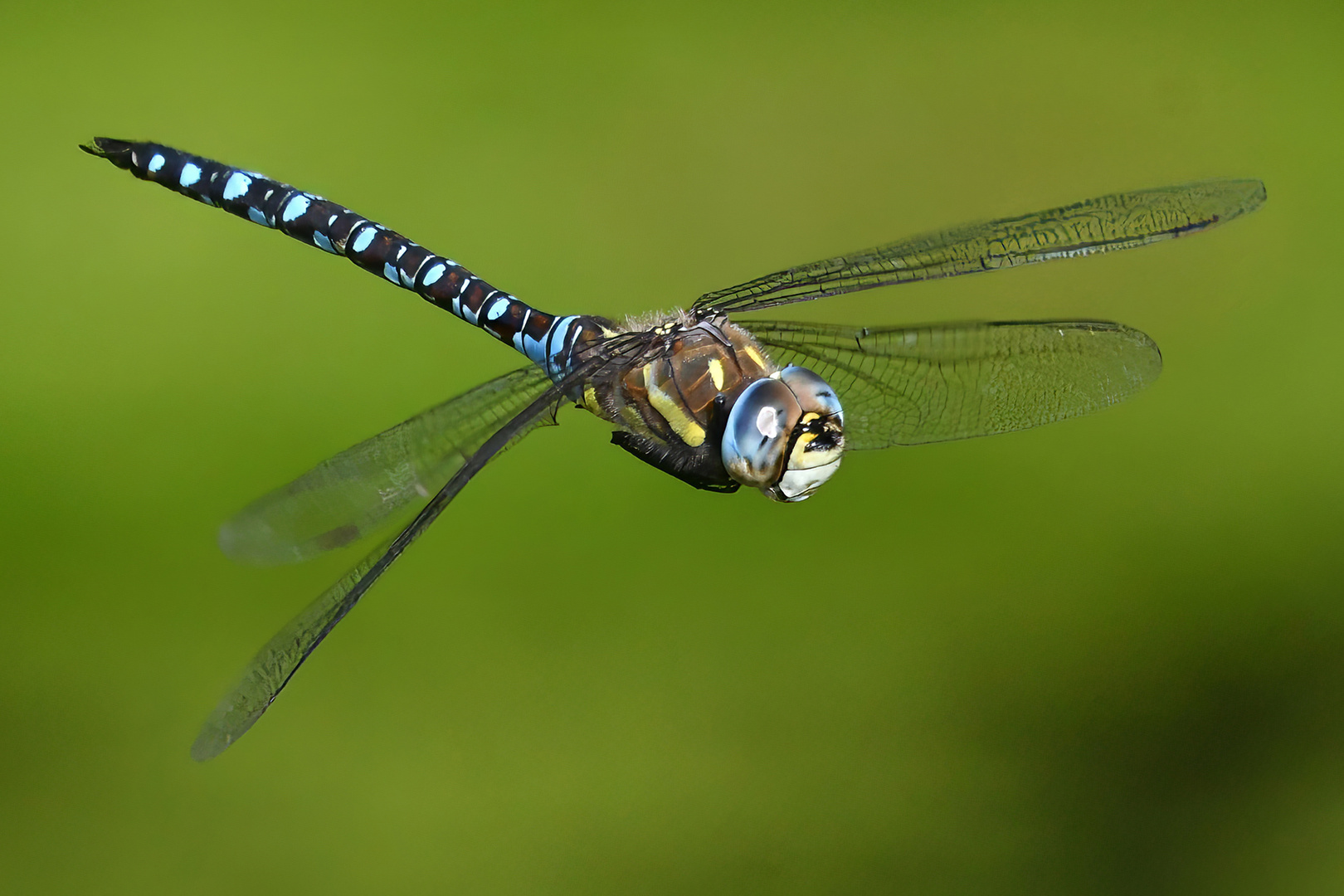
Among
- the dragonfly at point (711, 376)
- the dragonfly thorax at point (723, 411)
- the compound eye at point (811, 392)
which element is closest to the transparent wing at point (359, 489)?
the dragonfly at point (711, 376)

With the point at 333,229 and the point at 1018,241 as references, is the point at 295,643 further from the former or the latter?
the point at 1018,241

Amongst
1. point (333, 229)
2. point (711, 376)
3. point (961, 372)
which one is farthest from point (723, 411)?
point (333, 229)

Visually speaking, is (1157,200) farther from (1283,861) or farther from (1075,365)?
(1283,861)

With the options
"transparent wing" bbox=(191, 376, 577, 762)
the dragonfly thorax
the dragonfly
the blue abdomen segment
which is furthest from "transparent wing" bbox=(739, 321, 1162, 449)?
"transparent wing" bbox=(191, 376, 577, 762)

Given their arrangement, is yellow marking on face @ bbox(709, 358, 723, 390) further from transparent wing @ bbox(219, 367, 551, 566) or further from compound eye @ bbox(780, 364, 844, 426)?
transparent wing @ bbox(219, 367, 551, 566)

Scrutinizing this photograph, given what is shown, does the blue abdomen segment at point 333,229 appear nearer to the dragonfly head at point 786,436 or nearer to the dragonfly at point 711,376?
the dragonfly at point 711,376

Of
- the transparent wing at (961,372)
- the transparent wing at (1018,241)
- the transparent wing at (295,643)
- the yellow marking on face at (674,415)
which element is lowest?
the transparent wing at (295,643)

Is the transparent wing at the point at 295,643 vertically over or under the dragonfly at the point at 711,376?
under

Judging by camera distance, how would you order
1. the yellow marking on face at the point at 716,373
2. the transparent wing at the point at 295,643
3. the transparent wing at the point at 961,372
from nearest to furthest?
1. the transparent wing at the point at 295,643
2. the yellow marking on face at the point at 716,373
3. the transparent wing at the point at 961,372
